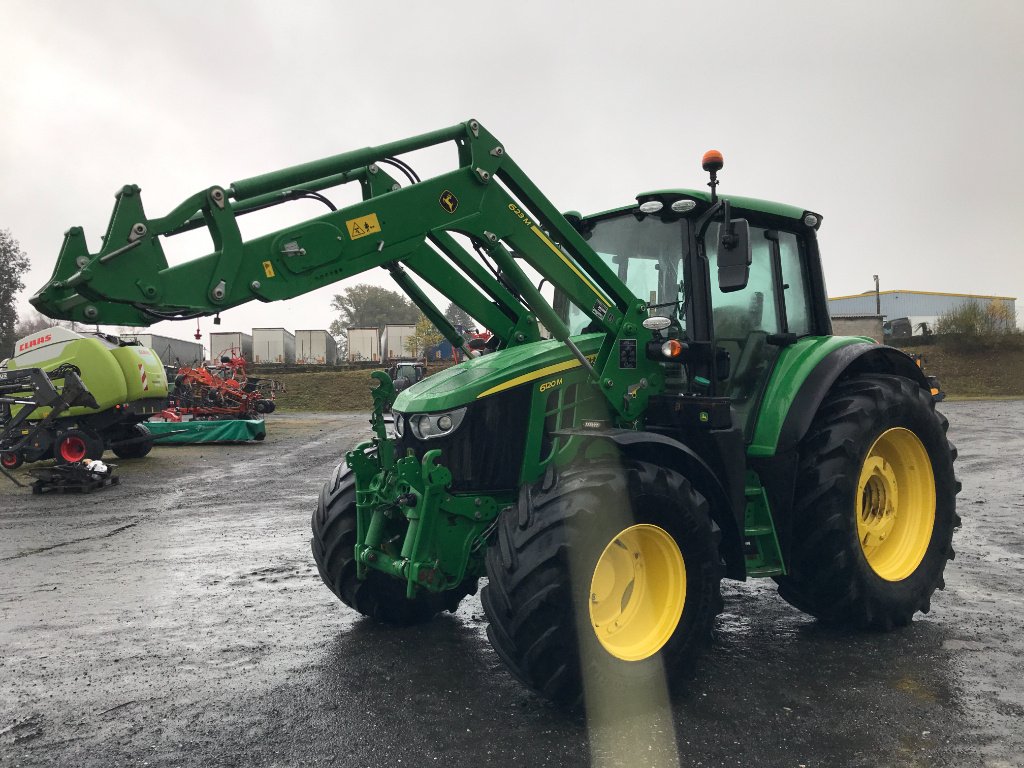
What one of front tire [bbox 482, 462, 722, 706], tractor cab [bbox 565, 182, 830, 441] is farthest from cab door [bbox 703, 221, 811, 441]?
front tire [bbox 482, 462, 722, 706]

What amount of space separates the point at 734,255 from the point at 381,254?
1.71 metres

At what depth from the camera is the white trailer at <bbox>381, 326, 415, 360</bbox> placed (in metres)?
48.3

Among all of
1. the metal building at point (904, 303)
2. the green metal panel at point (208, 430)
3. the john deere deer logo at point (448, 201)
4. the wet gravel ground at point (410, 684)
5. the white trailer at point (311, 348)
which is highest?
the metal building at point (904, 303)

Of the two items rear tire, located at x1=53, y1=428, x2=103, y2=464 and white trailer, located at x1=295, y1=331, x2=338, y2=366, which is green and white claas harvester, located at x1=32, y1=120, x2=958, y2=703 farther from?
white trailer, located at x1=295, y1=331, x2=338, y2=366

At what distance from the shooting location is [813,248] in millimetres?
4938

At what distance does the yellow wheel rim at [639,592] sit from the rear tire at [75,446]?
10.9m

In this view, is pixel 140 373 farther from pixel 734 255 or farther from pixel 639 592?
pixel 734 255

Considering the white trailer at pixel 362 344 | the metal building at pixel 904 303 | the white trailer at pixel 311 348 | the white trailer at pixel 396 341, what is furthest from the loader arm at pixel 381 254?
the metal building at pixel 904 303

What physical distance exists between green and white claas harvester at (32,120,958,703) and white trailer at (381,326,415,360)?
144 ft

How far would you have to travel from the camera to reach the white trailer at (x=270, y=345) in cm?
4784

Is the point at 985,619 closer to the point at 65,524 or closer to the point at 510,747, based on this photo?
the point at 510,747

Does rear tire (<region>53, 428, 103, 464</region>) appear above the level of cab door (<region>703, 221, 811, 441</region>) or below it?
below

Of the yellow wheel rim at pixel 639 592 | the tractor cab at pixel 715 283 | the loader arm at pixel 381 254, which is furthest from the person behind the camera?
the tractor cab at pixel 715 283

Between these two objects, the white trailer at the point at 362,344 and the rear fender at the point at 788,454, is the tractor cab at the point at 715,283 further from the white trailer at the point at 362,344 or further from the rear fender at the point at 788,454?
the white trailer at the point at 362,344
